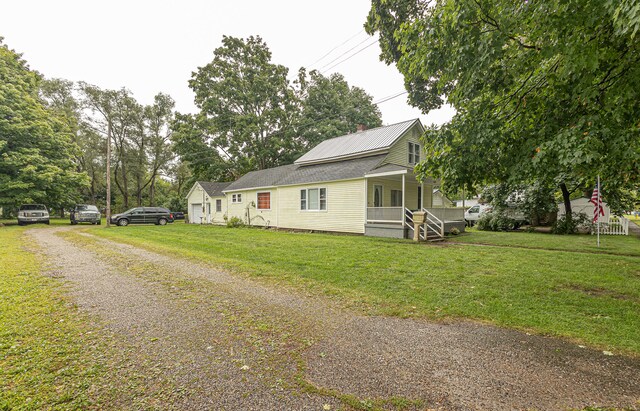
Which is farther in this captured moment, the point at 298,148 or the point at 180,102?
the point at 180,102

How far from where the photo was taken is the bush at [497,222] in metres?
18.3

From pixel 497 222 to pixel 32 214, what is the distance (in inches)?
1323

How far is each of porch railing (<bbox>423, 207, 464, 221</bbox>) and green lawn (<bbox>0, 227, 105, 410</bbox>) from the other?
42.1ft

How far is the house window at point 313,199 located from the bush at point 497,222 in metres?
11.4

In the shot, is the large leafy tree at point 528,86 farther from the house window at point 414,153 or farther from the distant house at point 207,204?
the distant house at point 207,204

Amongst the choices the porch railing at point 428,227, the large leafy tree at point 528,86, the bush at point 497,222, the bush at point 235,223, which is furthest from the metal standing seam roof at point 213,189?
the large leafy tree at point 528,86

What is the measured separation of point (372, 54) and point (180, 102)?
33.1 meters

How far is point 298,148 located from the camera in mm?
33375

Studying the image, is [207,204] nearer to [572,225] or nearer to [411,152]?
[411,152]

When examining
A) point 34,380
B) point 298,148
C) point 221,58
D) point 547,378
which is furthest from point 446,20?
point 221,58

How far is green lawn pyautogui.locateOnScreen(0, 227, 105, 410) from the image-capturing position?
217 cm

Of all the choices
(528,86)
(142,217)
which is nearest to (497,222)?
(528,86)

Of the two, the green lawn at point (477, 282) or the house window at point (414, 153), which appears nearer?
the green lawn at point (477, 282)

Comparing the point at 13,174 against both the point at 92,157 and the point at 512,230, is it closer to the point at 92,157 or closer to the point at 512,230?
the point at 92,157
